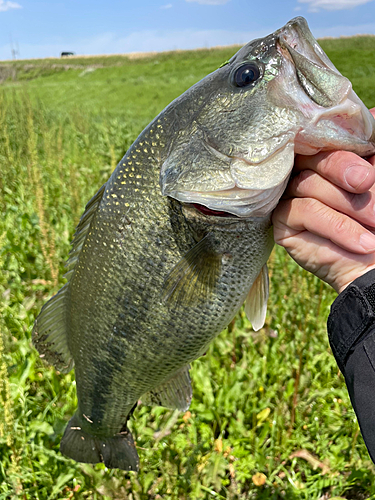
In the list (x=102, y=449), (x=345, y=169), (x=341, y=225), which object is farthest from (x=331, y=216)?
(x=102, y=449)

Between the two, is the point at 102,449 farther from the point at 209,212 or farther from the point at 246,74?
the point at 246,74

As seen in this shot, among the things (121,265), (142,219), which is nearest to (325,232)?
(142,219)

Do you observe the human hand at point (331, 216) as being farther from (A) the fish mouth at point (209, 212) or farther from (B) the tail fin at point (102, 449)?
(B) the tail fin at point (102, 449)

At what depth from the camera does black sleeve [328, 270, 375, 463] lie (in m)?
1.17

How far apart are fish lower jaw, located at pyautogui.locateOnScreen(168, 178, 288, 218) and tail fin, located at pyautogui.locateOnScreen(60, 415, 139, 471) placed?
126 cm

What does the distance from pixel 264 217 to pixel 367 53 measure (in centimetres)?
2306

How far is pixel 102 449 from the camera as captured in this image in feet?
6.32

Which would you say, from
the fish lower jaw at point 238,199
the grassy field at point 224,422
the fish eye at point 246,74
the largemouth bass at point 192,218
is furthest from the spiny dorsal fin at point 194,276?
the grassy field at point 224,422

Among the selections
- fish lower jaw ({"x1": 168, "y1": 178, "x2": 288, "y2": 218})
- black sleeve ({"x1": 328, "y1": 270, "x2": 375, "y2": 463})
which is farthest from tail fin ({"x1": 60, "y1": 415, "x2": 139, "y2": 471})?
fish lower jaw ({"x1": 168, "y1": 178, "x2": 288, "y2": 218})

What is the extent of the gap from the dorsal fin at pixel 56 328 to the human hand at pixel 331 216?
90 cm

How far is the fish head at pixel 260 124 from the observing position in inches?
45.1

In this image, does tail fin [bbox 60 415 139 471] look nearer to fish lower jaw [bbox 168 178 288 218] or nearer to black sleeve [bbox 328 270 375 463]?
black sleeve [bbox 328 270 375 463]

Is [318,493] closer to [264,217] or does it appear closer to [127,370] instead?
[127,370]

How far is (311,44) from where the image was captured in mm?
1182
